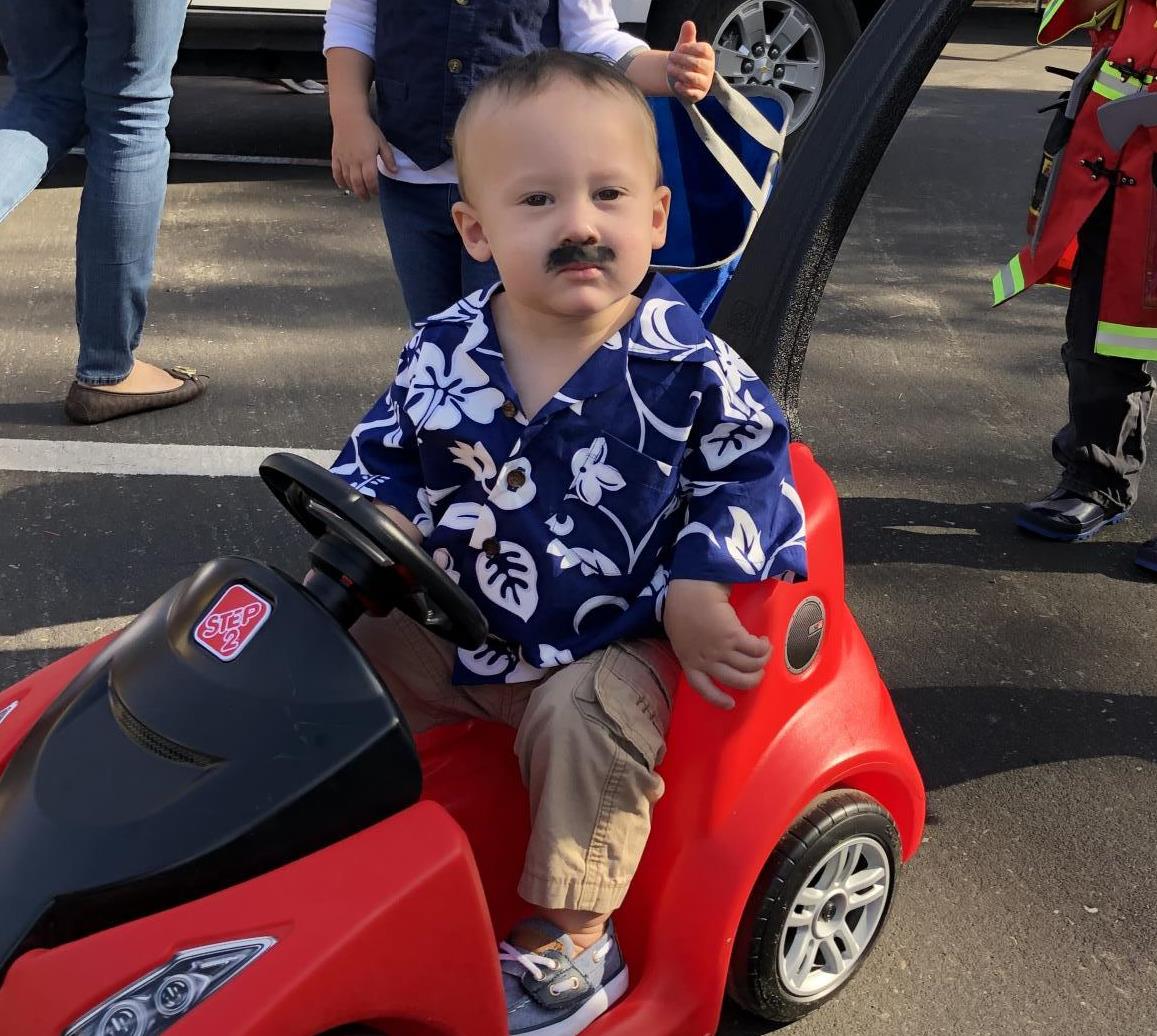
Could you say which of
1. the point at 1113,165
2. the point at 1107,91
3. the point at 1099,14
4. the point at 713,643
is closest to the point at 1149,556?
the point at 1113,165

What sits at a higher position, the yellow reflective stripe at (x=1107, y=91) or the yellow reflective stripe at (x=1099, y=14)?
the yellow reflective stripe at (x=1099, y=14)

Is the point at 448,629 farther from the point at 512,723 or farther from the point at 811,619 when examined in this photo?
the point at 811,619

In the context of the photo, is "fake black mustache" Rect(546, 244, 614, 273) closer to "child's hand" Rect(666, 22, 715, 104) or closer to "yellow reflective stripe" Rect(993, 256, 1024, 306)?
"child's hand" Rect(666, 22, 715, 104)

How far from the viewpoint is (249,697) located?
1.38 meters

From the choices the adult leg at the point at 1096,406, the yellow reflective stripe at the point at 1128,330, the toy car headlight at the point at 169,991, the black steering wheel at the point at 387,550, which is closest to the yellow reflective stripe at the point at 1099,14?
the adult leg at the point at 1096,406

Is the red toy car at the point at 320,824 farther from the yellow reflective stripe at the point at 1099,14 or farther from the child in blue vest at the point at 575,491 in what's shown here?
the yellow reflective stripe at the point at 1099,14

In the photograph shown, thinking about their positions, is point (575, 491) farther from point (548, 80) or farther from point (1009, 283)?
point (1009, 283)

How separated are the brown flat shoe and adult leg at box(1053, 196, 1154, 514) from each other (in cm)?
213

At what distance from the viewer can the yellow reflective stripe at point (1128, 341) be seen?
2777 millimetres

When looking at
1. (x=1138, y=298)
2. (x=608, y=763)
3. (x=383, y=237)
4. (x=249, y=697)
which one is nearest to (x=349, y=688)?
(x=249, y=697)

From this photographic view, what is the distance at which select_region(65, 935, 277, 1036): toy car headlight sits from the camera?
3.95 feet

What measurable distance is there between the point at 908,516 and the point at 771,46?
10.1ft

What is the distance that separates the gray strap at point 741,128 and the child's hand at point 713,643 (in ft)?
2.21

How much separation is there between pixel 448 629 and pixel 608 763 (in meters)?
0.24
